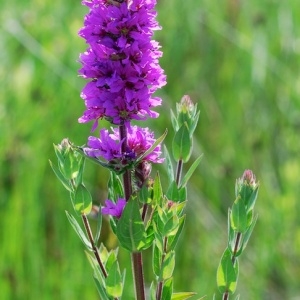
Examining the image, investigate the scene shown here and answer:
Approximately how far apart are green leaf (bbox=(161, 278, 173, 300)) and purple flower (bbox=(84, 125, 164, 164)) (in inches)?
9.0

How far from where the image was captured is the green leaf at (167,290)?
4.16 feet

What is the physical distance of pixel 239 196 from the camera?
50.1 inches

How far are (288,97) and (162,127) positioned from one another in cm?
72

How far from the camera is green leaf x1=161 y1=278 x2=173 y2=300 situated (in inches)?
49.9

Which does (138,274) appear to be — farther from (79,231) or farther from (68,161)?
(68,161)

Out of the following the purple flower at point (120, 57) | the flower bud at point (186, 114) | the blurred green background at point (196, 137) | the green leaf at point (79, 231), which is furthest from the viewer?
the blurred green background at point (196, 137)

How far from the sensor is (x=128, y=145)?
4.00 feet

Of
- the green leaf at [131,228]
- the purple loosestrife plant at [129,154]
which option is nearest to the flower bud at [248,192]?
the purple loosestrife plant at [129,154]

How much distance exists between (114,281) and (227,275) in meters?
0.22

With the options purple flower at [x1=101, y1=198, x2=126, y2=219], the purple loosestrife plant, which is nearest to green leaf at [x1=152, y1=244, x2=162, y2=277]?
the purple loosestrife plant

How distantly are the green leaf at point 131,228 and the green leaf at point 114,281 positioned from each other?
5 centimetres

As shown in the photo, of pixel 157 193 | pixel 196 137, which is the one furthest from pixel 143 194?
pixel 196 137

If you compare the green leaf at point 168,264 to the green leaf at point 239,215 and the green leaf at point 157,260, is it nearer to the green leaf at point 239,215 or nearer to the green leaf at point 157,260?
the green leaf at point 157,260

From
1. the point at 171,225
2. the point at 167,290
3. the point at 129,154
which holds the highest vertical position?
the point at 129,154
